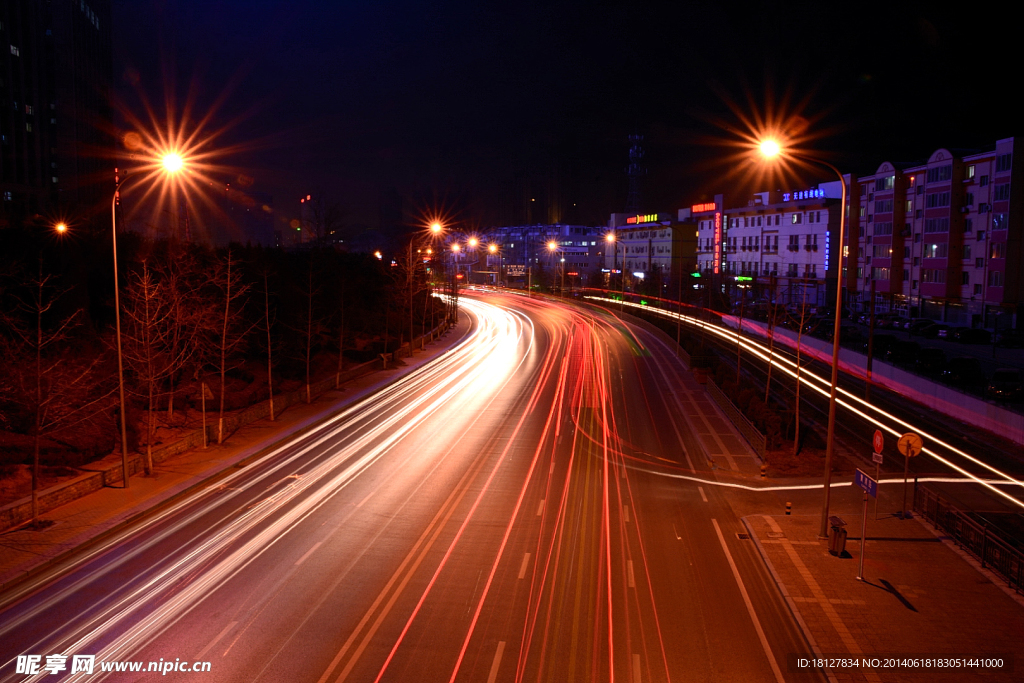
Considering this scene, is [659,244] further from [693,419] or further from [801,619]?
[801,619]

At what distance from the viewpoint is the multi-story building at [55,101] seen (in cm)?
7456

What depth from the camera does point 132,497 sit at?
1535cm

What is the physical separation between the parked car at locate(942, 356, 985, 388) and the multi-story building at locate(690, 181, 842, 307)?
26219 mm

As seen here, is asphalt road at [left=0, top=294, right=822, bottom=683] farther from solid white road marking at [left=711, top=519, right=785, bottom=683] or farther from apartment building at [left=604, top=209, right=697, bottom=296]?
apartment building at [left=604, top=209, right=697, bottom=296]

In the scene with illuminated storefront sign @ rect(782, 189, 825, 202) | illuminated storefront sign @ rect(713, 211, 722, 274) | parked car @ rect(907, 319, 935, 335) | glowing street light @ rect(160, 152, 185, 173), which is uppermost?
illuminated storefront sign @ rect(782, 189, 825, 202)

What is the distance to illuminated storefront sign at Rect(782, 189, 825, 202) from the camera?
214 feet

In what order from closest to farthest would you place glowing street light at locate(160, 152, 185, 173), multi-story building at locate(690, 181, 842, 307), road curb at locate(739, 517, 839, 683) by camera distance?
road curb at locate(739, 517, 839, 683), glowing street light at locate(160, 152, 185, 173), multi-story building at locate(690, 181, 842, 307)

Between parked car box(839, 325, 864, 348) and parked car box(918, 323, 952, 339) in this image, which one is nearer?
parked car box(839, 325, 864, 348)

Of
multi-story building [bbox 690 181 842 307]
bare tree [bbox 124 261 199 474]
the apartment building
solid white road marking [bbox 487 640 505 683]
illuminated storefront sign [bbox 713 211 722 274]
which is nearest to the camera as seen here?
solid white road marking [bbox 487 640 505 683]

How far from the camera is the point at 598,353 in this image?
40.8 metres

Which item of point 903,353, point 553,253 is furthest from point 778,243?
point 553,253

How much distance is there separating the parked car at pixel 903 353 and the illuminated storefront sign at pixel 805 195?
3150cm

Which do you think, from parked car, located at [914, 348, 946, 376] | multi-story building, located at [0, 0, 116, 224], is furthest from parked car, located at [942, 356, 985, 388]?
multi-story building, located at [0, 0, 116, 224]

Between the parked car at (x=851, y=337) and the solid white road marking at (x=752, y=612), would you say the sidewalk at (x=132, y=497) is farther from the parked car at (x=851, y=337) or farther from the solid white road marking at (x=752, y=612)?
the parked car at (x=851, y=337)
